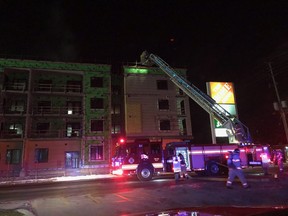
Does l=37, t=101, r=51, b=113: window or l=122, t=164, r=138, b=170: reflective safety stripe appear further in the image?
l=37, t=101, r=51, b=113: window

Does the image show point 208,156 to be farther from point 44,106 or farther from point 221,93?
point 44,106

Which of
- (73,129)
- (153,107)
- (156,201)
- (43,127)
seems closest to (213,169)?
(156,201)

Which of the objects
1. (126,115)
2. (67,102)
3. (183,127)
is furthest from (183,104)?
(67,102)

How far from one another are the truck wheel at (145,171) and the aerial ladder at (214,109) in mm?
7043

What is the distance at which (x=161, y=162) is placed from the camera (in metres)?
18.1

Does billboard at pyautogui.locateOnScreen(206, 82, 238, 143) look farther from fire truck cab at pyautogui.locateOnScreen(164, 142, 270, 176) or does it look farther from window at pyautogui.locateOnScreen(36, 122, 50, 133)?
window at pyautogui.locateOnScreen(36, 122, 50, 133)

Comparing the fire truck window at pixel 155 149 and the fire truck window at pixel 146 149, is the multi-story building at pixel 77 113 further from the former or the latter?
the fire truck window at pixel 146 149

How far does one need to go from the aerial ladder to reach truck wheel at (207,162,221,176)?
2.55 meters

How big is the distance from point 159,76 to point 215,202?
27.6 metres

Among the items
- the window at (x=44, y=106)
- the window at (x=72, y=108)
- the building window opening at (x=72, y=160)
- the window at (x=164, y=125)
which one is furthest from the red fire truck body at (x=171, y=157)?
the window at (x=44, y=106)

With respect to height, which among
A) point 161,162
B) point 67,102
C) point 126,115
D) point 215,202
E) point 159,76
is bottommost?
point 215,202

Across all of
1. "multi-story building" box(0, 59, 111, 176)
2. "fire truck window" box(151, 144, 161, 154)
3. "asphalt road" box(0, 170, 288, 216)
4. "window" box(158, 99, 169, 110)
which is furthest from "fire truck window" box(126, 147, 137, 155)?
"window" box(158, 99, 169, 110)

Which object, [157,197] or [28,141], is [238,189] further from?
[28,141]

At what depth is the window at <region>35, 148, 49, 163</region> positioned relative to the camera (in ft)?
96.6
